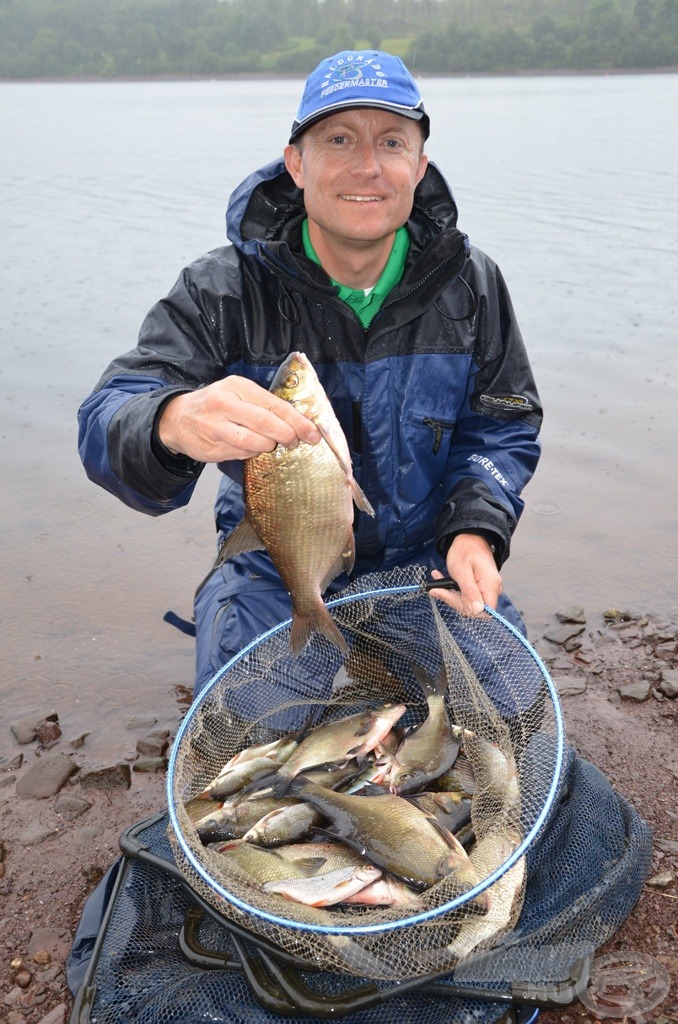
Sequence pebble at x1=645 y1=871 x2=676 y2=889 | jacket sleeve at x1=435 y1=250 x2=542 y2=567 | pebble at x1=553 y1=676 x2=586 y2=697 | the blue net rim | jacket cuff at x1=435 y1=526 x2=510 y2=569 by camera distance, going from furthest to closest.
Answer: pebble at x1=553 y1=676 x2=586 y2=697 < jacket sleeve at x1=435 y1=250 x2=542 y2=567 < jacket cuff at x1=435 y1=526 x2=510 y2=569 < pebble at x1=645 y1=871 x2=676 y2=889 < the blue net rim

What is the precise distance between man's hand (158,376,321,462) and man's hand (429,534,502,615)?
3.54ft

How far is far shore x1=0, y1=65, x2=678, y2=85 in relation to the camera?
232ft

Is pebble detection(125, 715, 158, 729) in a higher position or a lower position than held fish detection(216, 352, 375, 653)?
lower

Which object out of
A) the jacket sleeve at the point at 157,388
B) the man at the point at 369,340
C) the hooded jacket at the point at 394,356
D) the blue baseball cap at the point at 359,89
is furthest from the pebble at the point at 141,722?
the blue baseball cap at the point at 359,89

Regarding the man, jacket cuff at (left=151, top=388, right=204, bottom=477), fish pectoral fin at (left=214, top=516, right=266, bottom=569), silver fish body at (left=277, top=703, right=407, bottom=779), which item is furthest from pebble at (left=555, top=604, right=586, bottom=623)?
jacket cuff at (left=151, top=388, right=204, bottom=477)

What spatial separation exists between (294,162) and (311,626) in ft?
6.46

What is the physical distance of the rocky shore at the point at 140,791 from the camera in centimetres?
291

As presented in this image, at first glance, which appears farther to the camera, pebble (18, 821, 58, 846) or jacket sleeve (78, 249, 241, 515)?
pebble (18, 821, 58, 846)

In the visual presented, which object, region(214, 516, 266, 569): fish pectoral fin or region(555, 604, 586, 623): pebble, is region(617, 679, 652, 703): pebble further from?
region(214, 516, 266, 569): fish pectoral fin

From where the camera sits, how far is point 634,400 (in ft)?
26.0

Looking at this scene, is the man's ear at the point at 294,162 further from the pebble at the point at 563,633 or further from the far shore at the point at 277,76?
the far shore at the point at 277,76

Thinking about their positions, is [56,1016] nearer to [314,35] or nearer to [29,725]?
[29,725]

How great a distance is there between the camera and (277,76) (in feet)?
256

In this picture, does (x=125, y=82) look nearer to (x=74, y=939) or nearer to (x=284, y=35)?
(x=284, y=35)
